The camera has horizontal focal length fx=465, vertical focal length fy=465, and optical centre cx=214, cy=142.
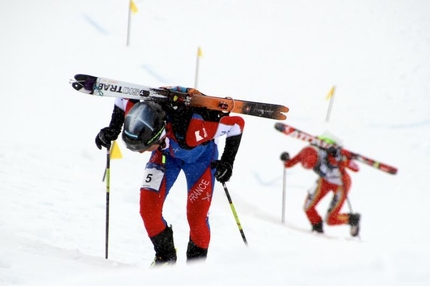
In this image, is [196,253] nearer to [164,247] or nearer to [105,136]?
[164,247]

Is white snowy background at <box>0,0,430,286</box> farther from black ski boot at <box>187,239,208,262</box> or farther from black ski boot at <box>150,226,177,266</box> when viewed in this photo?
black ski boot at <box>187,239,208,262</box>

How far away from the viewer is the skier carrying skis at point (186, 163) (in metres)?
4.09

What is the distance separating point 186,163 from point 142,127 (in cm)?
101

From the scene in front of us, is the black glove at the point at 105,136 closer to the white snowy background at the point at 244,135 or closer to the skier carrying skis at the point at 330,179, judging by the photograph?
the white snowy background at the point at 244,135

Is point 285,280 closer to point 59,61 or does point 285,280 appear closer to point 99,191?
point 99,191

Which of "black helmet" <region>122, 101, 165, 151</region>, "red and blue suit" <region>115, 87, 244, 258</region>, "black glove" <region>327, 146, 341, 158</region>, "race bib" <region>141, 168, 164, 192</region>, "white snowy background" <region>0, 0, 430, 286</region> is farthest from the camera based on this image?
"black glove" <region>327, 146, 341, 158</region>

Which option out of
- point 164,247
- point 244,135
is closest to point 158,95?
point 164,247

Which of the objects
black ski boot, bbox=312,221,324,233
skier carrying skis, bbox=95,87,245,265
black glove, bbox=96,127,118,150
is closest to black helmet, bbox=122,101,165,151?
skier carrying skis, bbox=95,87,245,265

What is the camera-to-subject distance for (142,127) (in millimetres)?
3580

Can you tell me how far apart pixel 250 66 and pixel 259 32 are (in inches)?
114

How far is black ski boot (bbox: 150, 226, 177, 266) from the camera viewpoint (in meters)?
4.10

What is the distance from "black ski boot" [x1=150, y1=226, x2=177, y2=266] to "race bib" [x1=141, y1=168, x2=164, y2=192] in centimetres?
40

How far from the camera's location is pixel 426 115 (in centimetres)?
1466

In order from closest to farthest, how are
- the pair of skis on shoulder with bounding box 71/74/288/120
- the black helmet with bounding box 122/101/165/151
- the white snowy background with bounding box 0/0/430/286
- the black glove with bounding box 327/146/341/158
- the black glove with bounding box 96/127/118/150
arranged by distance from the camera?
the white snowy background with bounding box 0/0/430/286 → the black helmet with bounding box 122/101/165/151 → the pair of skis on shoulder with bounding box 71/74/288/120 → the black glove with bounding box 96/127/118/150 → the black glove with bounding box 327/146/341/158
